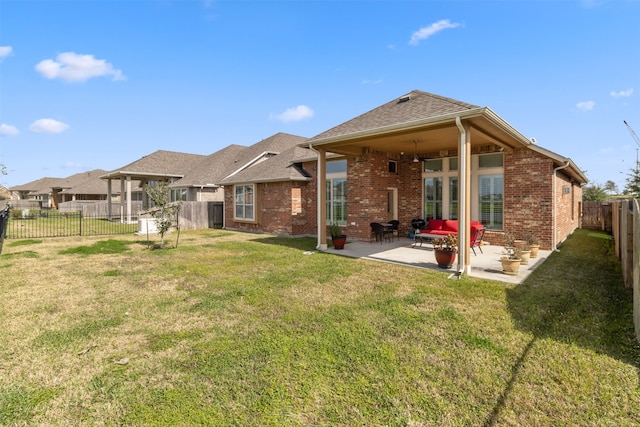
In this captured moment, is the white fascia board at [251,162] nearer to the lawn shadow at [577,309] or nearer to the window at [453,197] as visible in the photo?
the window at [453,197]

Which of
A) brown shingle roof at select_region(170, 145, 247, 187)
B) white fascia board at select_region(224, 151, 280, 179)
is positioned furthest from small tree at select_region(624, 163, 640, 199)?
brown shingle roof at select_region(170, 145, 247, 187)

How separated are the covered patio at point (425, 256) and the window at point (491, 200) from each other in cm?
91

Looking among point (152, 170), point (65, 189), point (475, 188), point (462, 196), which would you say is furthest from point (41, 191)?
point (462, 196)

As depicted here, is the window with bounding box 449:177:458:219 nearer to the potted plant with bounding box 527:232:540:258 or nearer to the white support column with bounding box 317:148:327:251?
the potted plant with bounding box 527:232:540:258

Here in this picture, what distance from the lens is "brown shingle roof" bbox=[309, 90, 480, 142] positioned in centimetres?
749

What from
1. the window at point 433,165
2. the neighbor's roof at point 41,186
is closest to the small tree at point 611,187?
the window at point 433,165

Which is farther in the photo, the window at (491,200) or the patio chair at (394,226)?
the patio chair at (394,226)

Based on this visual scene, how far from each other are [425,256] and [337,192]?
→ 5.69 m

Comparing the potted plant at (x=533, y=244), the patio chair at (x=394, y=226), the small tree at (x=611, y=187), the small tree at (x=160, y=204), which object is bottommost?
the potted plant at (x=533, y=244)

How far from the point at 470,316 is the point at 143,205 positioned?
30.7 m

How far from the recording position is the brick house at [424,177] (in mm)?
7699

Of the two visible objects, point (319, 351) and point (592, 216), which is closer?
point (319, 351)

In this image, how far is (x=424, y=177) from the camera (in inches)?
506

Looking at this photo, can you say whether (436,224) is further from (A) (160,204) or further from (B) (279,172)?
(A) (160,204)
